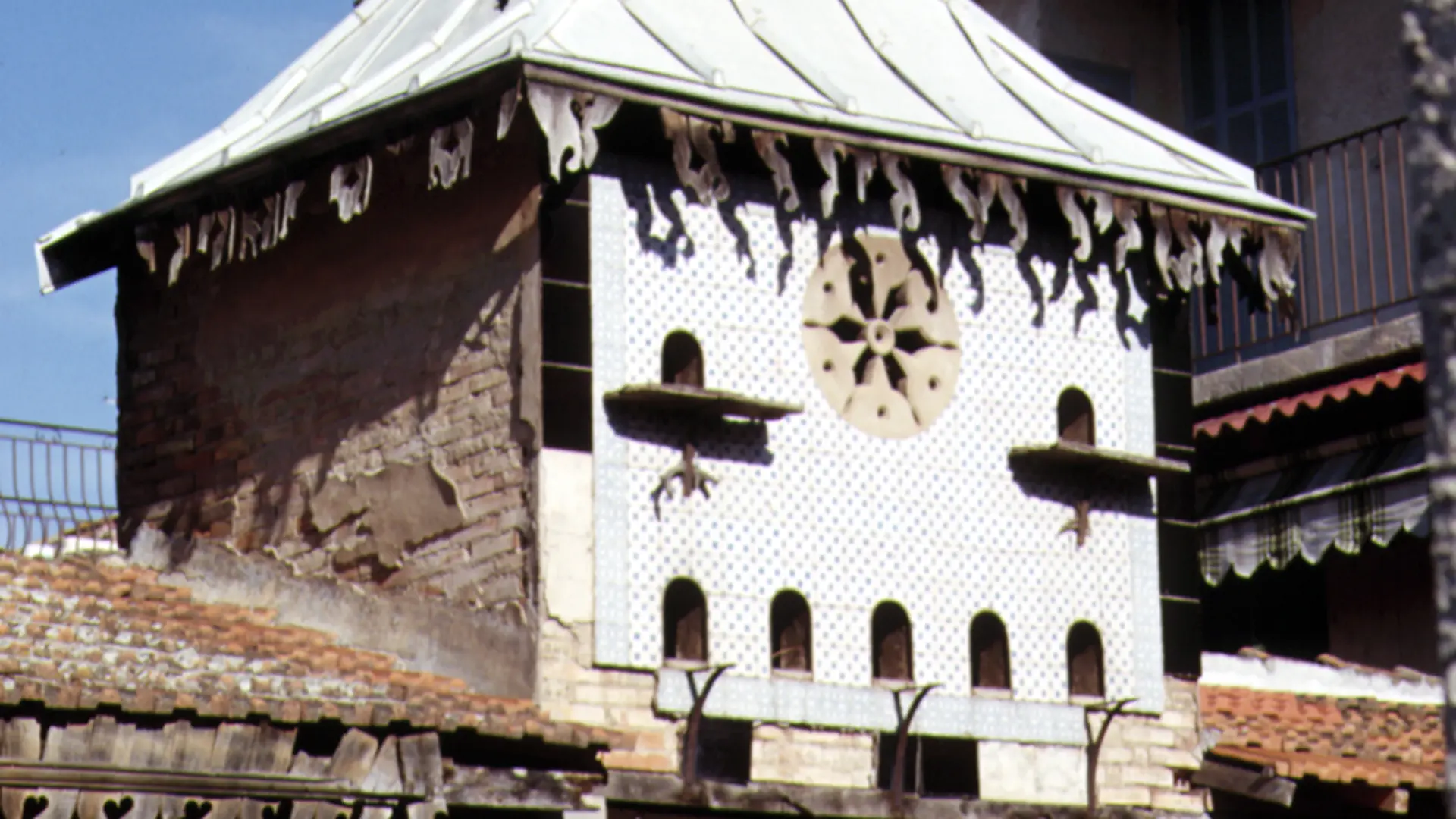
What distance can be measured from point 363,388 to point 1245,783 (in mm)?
4506

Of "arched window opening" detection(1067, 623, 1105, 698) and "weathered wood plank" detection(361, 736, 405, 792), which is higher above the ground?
"arched window opening" detection(1067, 623, 1105, 698)

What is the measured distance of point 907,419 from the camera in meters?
12.4

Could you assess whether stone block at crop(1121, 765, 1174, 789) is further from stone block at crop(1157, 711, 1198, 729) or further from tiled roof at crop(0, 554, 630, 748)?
tiled roof at crop(0, 554, 630, 748)

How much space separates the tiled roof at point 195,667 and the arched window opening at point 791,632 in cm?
110

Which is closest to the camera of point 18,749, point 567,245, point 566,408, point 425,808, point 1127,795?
point 18,749

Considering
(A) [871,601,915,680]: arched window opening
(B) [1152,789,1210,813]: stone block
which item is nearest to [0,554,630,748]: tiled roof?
(A) [871,601,915,680]: arched window opening

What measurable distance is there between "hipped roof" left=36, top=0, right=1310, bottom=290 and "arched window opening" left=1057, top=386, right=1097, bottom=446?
1.02 m

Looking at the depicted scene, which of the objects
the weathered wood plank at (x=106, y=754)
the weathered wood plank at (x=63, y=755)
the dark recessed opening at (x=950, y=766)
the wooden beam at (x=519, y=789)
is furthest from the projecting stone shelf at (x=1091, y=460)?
the weathered wood plank at (x=63, y=755)

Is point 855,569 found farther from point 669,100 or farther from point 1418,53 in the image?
point 1418,53

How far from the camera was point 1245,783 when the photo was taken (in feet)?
42.2

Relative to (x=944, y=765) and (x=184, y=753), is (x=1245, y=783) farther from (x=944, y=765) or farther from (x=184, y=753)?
(x=184, y=753)

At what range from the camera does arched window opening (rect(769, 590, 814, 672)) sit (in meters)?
11.9

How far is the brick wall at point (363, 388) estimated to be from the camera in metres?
11.7

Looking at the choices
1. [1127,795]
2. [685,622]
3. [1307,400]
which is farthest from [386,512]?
[1307,400]
